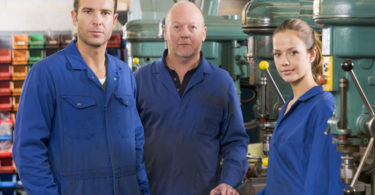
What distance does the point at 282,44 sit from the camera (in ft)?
6.86

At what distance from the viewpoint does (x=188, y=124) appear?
2656mm

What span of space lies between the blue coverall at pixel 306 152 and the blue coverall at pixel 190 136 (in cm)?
55

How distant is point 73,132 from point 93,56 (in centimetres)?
33

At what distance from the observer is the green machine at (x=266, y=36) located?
320cm

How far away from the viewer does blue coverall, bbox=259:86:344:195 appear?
183 cm

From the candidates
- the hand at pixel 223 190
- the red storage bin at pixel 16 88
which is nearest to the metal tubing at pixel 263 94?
the hand at pixel 223 190

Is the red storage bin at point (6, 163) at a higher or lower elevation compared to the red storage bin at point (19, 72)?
lower

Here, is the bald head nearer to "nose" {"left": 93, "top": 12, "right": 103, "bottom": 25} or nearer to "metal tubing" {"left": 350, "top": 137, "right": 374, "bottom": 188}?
"nose" {"left": 93, "top": 12, "right": 103, "bottom": 25}

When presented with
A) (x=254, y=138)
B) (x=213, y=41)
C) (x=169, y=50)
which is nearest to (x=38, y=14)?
(x=254, y=138)

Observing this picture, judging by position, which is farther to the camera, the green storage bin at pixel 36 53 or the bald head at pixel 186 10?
the green storage bin at pixel 36 53

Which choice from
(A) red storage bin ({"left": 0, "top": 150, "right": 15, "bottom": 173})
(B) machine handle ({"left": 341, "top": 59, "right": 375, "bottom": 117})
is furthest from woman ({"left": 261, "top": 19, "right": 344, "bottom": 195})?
(A) red storage bin ({"left": 0, "top": 150, "right": 15, "bottom": 173})

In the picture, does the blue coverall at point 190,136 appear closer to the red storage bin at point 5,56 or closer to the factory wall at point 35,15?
the red storage bin at point 5,56

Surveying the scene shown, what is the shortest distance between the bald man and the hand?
0.15m

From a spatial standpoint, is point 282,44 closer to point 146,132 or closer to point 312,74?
point 312,74
